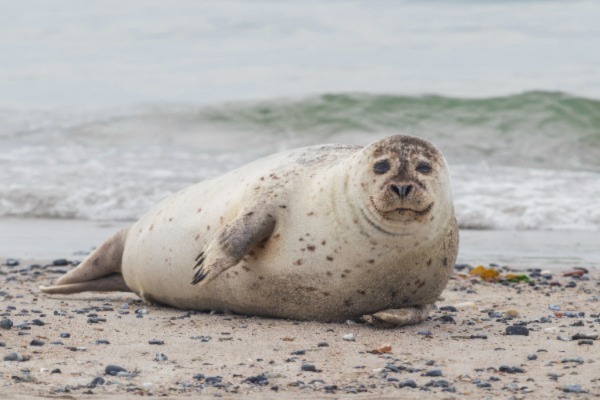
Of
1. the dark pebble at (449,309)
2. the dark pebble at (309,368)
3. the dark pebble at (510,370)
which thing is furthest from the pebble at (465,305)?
the dark pebble at (309,368)

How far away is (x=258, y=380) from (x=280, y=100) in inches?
715

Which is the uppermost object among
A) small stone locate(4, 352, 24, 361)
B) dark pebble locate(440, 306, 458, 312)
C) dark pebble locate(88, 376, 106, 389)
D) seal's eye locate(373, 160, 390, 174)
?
seal's eye locate(373, 160, 390, 174)

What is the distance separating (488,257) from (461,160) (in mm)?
7673

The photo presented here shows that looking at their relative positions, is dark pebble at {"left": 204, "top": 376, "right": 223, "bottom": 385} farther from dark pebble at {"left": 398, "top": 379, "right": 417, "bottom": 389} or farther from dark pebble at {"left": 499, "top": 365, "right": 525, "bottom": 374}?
dark pebble at {"left": 499, "top": 365, "right": 525, "bottom": 374}

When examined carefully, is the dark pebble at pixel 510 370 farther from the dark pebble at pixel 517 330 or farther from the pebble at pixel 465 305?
the pebble at pixel 465 305

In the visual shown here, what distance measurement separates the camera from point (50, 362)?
428 centimetres


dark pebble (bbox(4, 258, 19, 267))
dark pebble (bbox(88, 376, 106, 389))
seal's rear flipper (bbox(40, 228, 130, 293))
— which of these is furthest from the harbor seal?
dark pebble (bbox(4, 258, 19, 267))

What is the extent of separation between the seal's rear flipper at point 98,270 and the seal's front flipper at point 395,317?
1922 mm

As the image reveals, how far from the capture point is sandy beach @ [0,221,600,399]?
3924 mm

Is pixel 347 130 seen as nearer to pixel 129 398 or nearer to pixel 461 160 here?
pixel 461 160

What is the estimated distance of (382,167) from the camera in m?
4.91

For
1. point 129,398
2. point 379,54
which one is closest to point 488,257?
point 129,398

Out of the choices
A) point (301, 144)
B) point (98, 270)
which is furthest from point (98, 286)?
point (301, 144)

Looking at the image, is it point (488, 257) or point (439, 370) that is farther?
point (488, 257)
